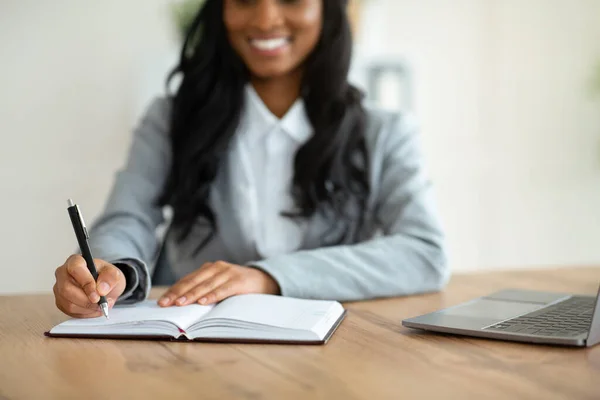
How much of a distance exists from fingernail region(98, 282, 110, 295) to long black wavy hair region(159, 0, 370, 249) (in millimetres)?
647

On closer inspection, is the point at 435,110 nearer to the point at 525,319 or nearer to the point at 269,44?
the point at 269,44

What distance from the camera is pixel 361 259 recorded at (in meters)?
1.27

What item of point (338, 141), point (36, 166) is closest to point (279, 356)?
point (338, 141)

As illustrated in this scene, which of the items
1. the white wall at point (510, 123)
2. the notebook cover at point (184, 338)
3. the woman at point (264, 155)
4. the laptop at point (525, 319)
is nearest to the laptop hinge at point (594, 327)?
the laptop at point (525, 319)

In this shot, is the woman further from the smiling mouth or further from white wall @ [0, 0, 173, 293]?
white wall @ [0, 0, 173, 293]

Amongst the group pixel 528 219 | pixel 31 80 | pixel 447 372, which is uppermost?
pixel 31 80

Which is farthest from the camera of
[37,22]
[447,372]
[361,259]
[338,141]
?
[37,22]

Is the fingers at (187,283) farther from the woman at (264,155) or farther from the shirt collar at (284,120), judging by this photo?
the shirt collar at (284,120)

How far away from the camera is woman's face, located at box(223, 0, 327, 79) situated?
1.64 meters

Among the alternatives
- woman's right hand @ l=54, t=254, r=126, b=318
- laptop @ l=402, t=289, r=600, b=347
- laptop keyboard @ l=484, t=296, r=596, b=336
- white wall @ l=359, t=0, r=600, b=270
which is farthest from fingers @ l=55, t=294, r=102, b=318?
white wall @ l=359, t=0, r=600, b=270

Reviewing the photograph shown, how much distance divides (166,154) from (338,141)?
415mm

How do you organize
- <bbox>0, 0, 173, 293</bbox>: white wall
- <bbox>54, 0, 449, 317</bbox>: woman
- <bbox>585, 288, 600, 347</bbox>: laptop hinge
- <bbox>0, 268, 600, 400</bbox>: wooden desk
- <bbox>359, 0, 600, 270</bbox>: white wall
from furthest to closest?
<bbox>359, 0, 600, 270</bbox>: white wall
<bbox>0, 0, 173, 293</bbox>: white wall
<bbox>54, 0, 449, 317</bbox>: woman
<bbox>585, 288, 600, 347</bbox>: laptop hinge
<bbox>0, 268, 600, 400</bbox>: wooden desk

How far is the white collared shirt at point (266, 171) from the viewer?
162cm

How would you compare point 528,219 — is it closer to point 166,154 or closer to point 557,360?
point 166,154
